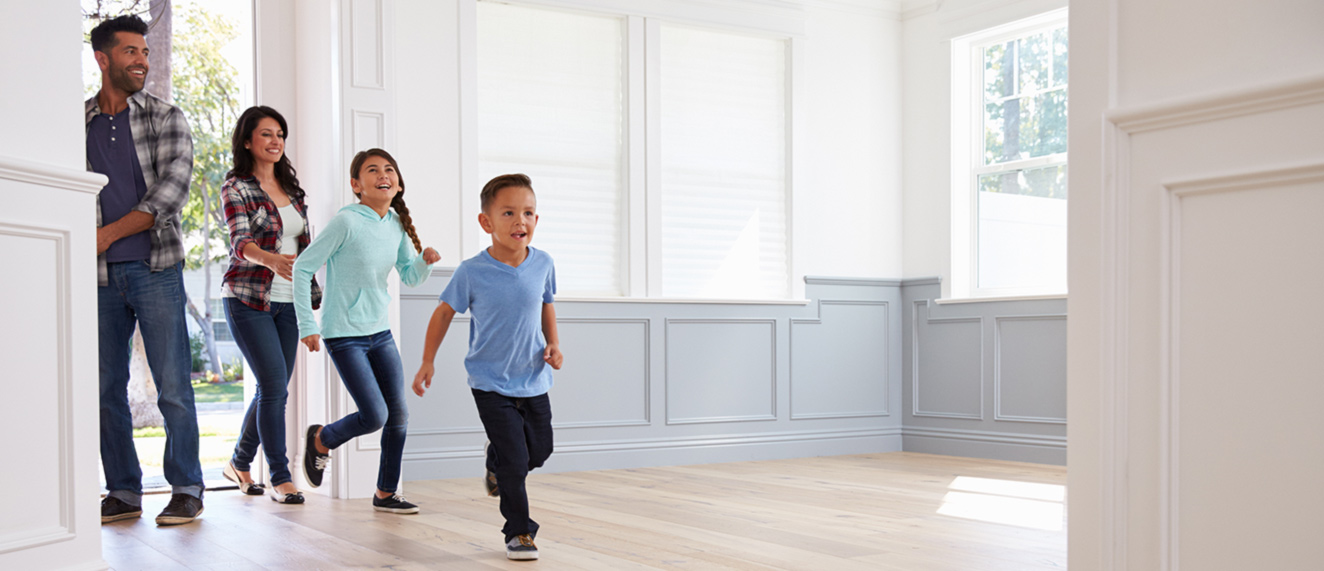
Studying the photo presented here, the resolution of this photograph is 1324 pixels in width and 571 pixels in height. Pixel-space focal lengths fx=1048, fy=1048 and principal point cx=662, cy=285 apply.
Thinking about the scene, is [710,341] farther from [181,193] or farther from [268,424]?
[181,193]

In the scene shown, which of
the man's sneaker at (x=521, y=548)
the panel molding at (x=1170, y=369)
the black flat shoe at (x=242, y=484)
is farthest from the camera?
the black flat shoe at (x=242, y=484)

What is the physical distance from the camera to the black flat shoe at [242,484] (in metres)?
3.76

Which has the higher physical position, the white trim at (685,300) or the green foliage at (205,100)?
the green foliage at (205,100)

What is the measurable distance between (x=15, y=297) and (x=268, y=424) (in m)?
1.71

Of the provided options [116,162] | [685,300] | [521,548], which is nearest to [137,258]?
[116,162]

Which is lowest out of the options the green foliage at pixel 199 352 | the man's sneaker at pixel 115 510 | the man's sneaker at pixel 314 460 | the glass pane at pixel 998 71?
the man's sneaker at pixel 115 510

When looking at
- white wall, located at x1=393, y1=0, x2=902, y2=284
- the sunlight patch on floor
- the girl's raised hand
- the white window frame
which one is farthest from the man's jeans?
white wall, located at x1=393, y1=0, x2=902, y2=284

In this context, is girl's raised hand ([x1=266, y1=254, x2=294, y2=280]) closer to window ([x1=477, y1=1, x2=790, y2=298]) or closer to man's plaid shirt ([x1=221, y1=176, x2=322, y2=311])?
man's plaid shirt ([x1=221, y1=176, x2=322, y2=311])

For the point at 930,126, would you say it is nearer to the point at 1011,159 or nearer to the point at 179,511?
the point at 1011,159

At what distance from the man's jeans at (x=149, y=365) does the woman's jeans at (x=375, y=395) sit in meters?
0.42

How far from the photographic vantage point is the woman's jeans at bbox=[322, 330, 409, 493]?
3.27 metres

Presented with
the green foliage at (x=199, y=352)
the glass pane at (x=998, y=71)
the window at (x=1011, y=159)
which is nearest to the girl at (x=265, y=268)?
the green foliage at (x=199, y=352)

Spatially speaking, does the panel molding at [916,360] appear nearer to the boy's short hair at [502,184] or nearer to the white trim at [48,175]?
the boy's short hair at [502,184]

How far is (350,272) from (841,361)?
10.1 feet
